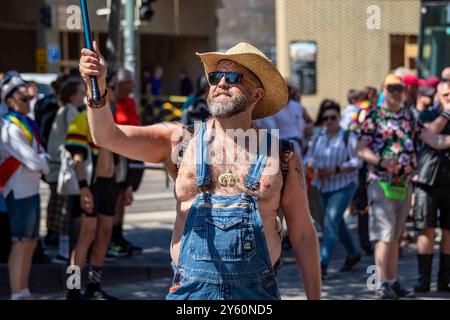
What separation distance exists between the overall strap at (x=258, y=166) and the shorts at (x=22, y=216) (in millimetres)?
4087

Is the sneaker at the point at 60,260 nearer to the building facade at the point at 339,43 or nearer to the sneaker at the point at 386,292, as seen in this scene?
the sneaker at the point at 386,292

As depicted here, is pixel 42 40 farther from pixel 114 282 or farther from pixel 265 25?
pixel 114 282

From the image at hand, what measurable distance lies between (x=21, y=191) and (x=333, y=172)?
3.16 meters

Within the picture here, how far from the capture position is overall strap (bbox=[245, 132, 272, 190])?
14.1 feet

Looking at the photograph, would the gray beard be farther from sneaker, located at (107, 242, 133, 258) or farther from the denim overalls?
sneaker, located at (107, 242, 133, 258)

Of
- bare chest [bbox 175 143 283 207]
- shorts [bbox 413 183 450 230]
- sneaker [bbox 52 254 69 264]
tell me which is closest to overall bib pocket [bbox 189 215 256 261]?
bare chest [bbox 175 143 283 207]

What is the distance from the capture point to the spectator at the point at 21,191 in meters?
8.03

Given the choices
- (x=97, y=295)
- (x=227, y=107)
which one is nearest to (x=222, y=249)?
(x=227, y=107)

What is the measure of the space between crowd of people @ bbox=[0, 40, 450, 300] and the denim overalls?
3.26 meters

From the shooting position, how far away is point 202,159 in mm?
4309

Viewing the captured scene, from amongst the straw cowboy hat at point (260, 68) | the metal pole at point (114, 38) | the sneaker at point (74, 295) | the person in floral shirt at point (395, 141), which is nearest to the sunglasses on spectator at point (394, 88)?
the person in floral shirt at point (395, 141)

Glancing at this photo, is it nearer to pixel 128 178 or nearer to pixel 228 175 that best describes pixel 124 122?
pixel 128 178

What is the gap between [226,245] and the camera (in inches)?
165

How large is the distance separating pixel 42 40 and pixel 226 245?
1099 inches
